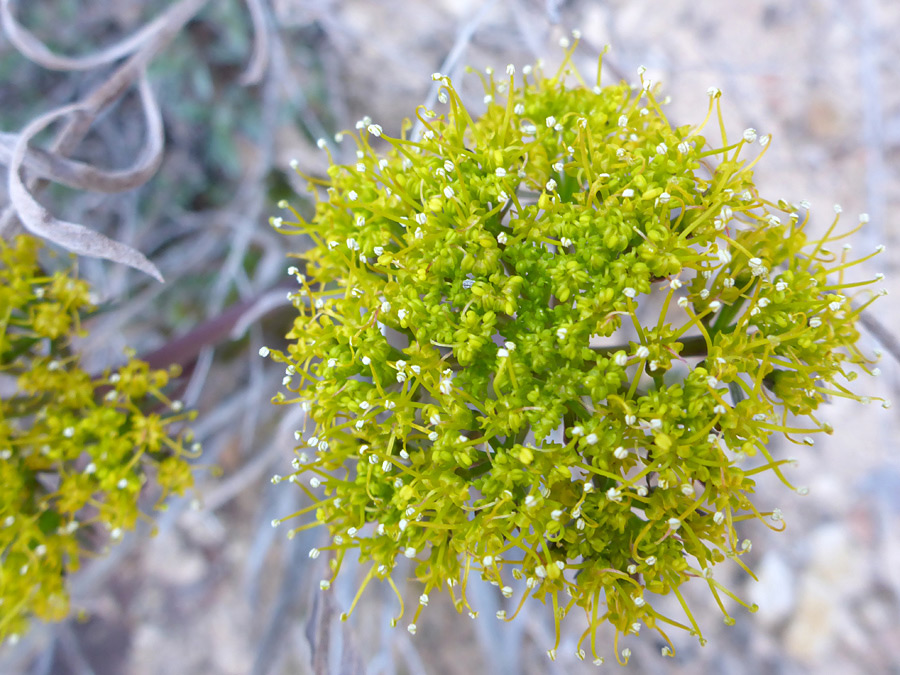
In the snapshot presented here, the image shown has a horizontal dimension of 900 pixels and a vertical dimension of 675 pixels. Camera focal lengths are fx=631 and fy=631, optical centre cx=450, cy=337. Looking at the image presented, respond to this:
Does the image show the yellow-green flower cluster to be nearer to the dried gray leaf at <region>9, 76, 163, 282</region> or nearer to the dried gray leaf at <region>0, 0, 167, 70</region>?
the dried gray leaf at <region>9, 76, 163, 282</region>

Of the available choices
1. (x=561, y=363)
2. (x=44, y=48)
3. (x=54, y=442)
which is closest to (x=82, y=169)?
(x=44, y=48)

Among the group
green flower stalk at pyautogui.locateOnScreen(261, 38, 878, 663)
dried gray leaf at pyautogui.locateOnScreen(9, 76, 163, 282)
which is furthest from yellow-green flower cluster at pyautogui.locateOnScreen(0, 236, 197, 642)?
green flower stalk at pyautogui.locateOnScreen(261, 38, 878, 663)

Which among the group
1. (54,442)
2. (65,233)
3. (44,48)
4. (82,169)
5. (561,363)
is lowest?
(561,363)

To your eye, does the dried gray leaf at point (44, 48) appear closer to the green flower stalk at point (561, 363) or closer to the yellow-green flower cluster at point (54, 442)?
the yellow-green flower cluster at point (54, 442)

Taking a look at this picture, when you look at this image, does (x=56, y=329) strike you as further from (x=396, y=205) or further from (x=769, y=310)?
(x=769, y=310)

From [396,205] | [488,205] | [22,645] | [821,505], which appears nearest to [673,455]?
[488,205]

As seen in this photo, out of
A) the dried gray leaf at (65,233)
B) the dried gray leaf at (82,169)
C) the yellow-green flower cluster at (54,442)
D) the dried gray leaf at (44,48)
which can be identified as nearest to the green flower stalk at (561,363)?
the dried gray leaf at (65,233)

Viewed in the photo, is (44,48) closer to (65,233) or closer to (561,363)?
(65,233)
